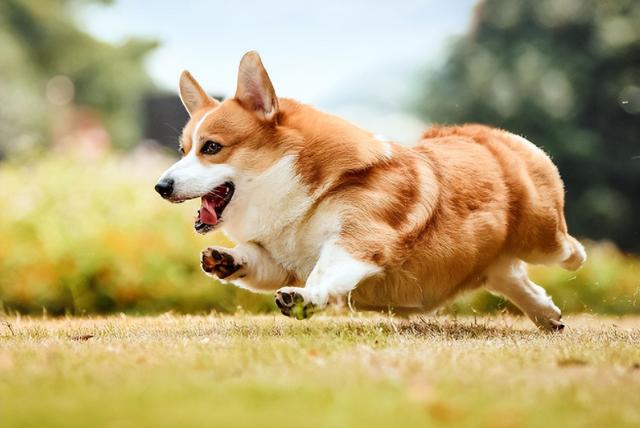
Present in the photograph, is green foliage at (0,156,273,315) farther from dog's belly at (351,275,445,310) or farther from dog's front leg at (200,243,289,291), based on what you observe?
dog's belly at (351,275,445,310)

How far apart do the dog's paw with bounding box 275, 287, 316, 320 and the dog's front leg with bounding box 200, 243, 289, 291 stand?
0.56 meters

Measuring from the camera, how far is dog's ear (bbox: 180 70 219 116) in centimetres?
417

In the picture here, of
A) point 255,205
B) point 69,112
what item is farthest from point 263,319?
point 69,112

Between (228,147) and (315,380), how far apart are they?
166cm

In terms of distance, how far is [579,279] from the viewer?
7.21 m

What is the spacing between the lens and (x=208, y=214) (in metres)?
3.88

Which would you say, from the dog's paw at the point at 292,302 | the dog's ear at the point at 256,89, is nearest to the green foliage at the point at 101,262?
the dog's ear at the point at 256,89

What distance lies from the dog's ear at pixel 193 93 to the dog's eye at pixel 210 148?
16.2 inches

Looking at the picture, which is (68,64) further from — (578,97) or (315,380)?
(315,380)

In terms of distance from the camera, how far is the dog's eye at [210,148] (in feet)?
12.5

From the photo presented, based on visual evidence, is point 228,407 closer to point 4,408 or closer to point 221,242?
point 4,408

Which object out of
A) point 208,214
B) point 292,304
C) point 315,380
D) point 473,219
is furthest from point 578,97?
point 315,380

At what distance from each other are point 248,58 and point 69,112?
56.9 feet

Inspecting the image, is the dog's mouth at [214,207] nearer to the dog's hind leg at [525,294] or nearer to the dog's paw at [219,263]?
the dog's paw at [219,263]
